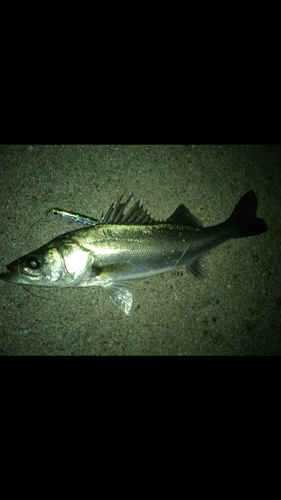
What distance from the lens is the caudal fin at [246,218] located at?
272cm

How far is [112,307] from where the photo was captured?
2783mm

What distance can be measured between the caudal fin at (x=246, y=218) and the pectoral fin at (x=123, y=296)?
1401 millimetres

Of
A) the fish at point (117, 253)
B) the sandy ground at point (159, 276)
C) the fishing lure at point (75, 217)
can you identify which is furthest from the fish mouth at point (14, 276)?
the fishing lure at point (75, 217)

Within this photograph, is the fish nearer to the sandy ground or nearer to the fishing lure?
the fishing lure

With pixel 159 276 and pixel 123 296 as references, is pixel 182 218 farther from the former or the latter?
pixel 123 296

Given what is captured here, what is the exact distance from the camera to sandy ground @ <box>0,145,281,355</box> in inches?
107

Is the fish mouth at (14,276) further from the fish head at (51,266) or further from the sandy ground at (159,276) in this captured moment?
the sandy ground at (159,276)

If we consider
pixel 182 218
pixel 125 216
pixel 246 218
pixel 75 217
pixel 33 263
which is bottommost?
pixel 33 263

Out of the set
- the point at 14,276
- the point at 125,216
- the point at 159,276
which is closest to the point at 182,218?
the point at 125,216

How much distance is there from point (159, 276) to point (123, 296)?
0.52m

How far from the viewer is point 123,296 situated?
2.57 m
